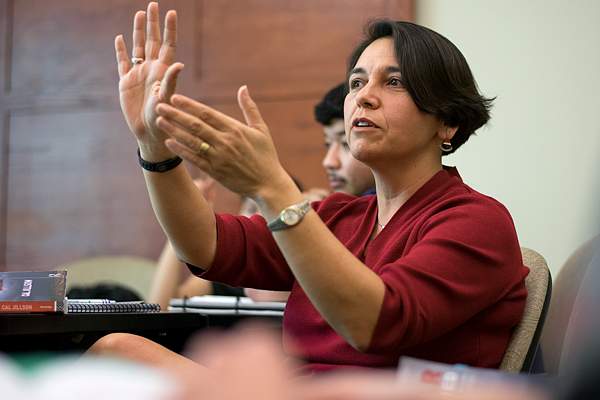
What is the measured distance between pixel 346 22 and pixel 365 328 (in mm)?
2467

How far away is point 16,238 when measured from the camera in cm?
363

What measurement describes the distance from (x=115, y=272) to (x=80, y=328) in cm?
236

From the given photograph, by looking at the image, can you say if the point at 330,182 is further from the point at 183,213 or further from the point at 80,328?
the point at 80,328

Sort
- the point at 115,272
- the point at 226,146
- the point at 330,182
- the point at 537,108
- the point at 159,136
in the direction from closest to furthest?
1. the point at 226,146
2. the point at 159,136
3. the point at 330,182
4. the point at 537,108
5. the point at 115,272

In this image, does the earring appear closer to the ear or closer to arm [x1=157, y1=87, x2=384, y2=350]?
the ear

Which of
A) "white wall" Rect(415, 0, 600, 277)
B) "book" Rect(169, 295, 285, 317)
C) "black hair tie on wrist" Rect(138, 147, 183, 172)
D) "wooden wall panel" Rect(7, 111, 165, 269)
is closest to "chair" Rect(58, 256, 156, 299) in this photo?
"wooden wall panel" Rect(7, 111, 165, 269)

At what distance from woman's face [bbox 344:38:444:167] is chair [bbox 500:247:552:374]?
0.35 meters

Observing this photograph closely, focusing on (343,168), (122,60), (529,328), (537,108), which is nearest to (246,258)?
(122,60)

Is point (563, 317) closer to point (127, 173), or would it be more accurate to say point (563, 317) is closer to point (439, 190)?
point (439, 190)

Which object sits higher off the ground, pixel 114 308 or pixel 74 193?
pixel 114 308

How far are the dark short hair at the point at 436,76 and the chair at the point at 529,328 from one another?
0.38 m

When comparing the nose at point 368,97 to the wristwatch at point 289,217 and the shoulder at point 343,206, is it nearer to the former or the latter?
the shoulder at point 343,206

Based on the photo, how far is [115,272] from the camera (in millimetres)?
3367

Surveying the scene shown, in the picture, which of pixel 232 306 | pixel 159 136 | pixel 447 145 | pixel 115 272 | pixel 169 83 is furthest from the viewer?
pixel 115 272
